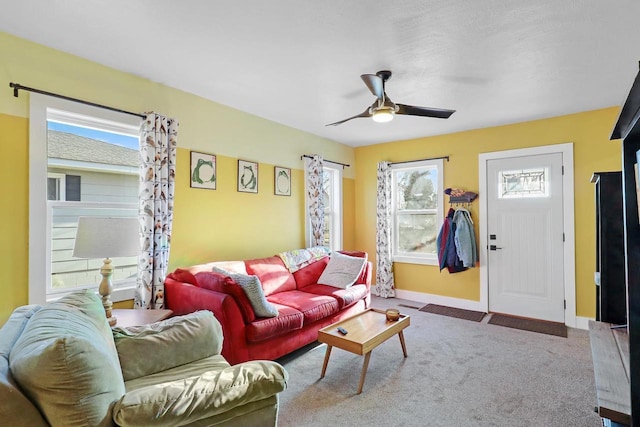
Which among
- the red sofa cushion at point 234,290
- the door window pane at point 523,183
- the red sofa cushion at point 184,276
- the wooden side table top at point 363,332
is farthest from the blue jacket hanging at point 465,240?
the red sofa cushion at point 184,276

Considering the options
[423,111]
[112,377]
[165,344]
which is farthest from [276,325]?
[423,111]

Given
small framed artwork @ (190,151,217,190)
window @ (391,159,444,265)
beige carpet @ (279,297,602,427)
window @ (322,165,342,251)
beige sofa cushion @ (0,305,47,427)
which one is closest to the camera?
beige sofa cushion @ (0,305,47,427)

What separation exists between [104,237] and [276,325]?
1.41 meters

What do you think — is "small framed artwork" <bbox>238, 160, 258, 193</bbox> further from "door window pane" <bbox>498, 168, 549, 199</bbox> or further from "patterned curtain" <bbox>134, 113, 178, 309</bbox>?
"door window pane" <bbox>498, 168, 549, 199</bbox>

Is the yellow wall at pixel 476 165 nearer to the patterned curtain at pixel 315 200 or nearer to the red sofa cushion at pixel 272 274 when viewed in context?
the patterned curtain at pixel 315 200

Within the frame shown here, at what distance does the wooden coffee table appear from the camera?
2377 millimetres

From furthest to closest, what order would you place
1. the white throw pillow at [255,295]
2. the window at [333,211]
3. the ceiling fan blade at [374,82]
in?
1. the window at [333,211]
2. the white throw pillow at [255,295]
3. the ceiling fan blade at [374,82]

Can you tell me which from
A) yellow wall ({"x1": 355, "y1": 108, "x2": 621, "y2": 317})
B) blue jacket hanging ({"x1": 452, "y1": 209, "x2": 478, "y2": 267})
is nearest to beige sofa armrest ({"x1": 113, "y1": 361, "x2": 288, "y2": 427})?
blue jacket hanging ({"x1": 452, "y1": 209, "x2": 478, "y2": 267})

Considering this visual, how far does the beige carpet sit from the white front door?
0.63 m

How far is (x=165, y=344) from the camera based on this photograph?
1.77 meters

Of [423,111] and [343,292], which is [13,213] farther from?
[423,111]

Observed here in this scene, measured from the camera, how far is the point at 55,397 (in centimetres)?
96

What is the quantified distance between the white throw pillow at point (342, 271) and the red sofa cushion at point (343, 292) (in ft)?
0.24

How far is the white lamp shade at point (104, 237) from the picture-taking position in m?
1.92
